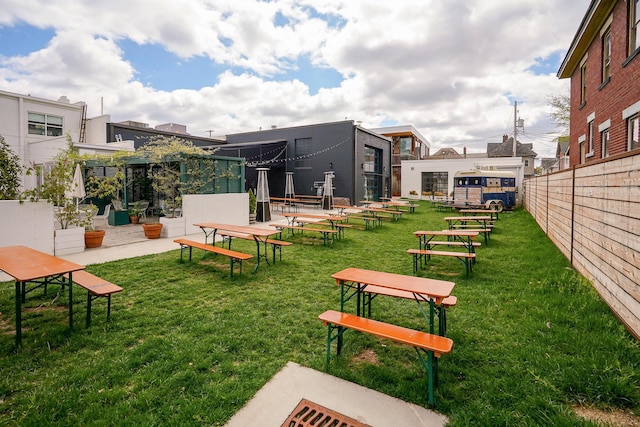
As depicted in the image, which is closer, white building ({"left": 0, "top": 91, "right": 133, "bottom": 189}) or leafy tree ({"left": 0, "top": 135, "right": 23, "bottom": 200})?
leafy tree ({"left": 0, "top": 135, "right": 23, "bottom": 200})

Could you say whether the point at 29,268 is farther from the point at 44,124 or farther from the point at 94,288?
the point at 44,124

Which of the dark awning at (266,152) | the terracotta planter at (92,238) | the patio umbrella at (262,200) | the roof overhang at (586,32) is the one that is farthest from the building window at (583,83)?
the dark awning at (266,152)

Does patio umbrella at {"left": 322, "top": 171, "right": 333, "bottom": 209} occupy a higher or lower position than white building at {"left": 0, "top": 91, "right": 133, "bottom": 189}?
lower

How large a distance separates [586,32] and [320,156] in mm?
15517

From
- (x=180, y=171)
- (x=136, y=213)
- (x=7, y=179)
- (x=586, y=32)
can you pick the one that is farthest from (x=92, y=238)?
(x=586, y=32)

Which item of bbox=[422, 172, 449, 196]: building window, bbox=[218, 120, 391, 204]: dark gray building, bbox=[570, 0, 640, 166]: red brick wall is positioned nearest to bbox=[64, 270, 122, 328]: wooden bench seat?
bbox=[570, 0, 640, 166]: red brick wall

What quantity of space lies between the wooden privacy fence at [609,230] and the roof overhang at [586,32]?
260 inches

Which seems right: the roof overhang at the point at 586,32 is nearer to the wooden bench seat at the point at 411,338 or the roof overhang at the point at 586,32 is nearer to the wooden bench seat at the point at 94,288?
the wooden bench seat at the point at 411,338

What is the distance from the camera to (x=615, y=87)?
8.80m

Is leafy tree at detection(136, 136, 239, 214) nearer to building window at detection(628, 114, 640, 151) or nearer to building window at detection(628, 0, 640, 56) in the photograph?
building window at detection(628, 114, 640, 151)

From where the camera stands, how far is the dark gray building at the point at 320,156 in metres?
22.4

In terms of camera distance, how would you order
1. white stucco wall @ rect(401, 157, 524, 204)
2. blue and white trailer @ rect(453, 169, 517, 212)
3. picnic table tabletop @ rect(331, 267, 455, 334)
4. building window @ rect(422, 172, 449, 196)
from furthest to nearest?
building window @ rect(422, 172, 449, 196), white stucco wall @ rect(401, 157, 524, 204), blue and white trailer @ rect(453, 169, 517, 212), picnic table tabletop @ rect(331, 267, 455, 334)

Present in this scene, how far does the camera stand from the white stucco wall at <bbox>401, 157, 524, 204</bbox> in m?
24.7

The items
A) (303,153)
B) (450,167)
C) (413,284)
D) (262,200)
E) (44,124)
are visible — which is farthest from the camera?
(450,167)
